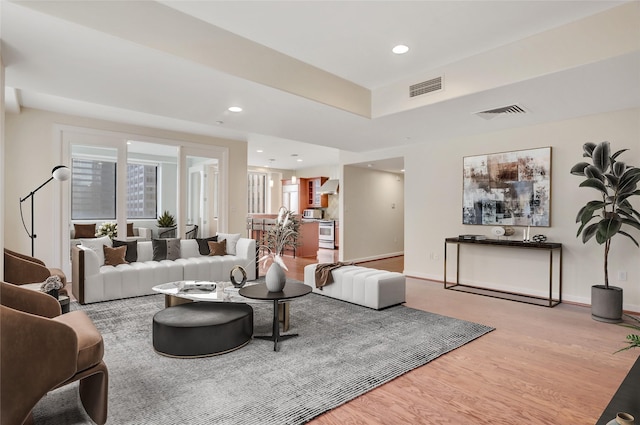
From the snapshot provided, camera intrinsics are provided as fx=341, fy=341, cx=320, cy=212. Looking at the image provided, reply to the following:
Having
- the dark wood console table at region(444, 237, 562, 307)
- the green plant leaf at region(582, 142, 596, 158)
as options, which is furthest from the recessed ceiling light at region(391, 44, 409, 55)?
the dark wood console table at region(444, 237, 562, 307)

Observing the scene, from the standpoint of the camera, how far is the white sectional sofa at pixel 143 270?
4406 millimetres

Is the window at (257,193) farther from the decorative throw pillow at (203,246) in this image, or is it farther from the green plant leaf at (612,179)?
the green plant leaf at (612,179)

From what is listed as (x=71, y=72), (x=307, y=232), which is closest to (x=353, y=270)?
(x=71, y=72)

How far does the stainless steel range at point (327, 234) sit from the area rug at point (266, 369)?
6.82 m

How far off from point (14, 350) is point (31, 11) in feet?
7.00

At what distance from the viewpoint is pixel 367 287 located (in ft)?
14.2

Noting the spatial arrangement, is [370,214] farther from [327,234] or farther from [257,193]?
[257,193]

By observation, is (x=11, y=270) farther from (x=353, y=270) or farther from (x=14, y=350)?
(x=353, y=270)

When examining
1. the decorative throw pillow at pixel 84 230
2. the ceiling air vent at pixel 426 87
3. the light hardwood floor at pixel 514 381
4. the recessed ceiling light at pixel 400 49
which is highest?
the recessed ceiling light at pixel 400 49

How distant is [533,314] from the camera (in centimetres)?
421

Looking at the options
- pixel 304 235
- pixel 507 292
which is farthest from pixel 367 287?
pixel 304 235

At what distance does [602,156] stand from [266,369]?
4322 mm

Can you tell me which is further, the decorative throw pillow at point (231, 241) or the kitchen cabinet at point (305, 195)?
the kitchen cabinet at point (305, 195)

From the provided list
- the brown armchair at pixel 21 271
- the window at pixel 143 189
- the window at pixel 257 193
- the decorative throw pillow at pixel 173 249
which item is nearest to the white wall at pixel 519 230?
the decorative throw pillow at pixel 173 249
